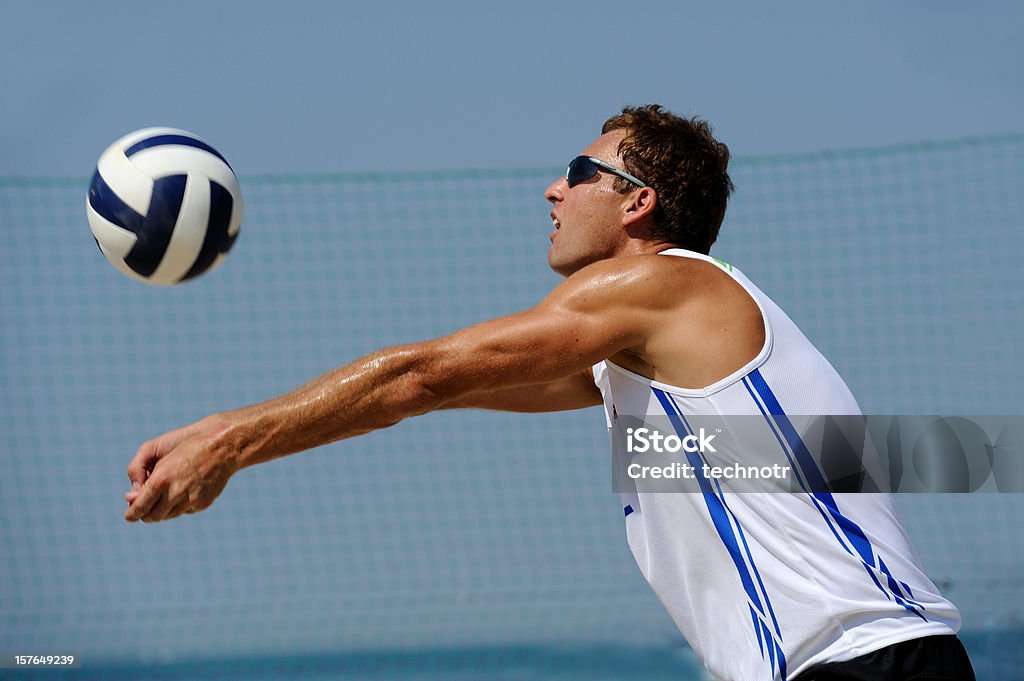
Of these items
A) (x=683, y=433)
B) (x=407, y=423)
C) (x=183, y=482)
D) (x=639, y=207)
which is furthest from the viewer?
(x=407, y=423)

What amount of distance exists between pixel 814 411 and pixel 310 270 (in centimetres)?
609

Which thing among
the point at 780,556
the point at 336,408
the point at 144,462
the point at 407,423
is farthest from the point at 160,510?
the point at 407,423

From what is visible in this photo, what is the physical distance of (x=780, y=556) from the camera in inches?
99.9

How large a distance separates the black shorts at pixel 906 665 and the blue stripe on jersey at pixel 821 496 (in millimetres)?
74

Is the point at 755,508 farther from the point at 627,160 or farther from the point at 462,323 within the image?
the point at 462,323

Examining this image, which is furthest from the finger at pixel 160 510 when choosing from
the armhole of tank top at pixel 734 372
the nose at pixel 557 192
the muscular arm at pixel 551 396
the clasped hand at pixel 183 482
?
the nose at pixel 557 192

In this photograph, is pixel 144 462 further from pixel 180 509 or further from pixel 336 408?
pixel 336 408

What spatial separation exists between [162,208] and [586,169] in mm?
1159

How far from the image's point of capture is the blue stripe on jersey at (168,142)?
333 centimetres

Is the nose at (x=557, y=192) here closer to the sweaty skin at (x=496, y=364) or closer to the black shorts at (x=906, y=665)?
the sweaty skin at (x=496, y=364)

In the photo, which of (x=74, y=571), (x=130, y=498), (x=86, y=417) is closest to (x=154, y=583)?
(x=74, y=571)

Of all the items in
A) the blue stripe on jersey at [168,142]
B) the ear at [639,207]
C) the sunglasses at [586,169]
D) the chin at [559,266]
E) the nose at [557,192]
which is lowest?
the chin at [559,266]

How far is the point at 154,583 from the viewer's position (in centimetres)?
826

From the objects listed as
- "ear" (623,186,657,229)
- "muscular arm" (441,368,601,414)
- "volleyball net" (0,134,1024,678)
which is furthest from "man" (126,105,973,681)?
"volleyball net" (0,134,1024,678)
